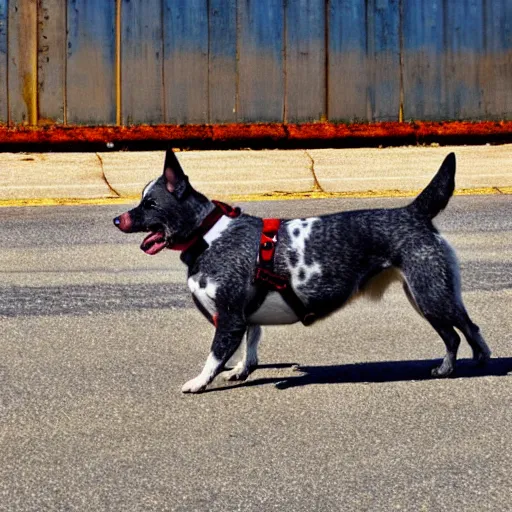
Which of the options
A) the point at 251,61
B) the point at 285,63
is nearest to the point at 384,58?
the point at 285,63

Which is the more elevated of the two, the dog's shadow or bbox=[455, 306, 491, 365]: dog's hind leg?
bbox=[455, 306, 491, 365]: dog's hind leg

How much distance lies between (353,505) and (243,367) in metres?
2.04

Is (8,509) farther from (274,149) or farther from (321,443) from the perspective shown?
(274,149)

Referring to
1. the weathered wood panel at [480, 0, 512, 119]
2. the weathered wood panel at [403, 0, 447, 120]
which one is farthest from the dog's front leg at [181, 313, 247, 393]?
the weathered wood panel at [480, 0, 512, 119]

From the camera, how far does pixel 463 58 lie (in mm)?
17016

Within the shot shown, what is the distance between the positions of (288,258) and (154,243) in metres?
0.73

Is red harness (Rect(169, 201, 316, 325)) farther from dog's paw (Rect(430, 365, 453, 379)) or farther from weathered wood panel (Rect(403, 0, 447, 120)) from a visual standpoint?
weathered wood panel (Rect(403, 0, 447, 120))

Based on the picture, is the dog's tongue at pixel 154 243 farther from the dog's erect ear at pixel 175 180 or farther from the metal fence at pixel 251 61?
the metal fence at pixel 251 61

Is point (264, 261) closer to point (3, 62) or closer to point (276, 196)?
point (276, 196)

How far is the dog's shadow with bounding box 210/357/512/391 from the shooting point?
26.0 feet

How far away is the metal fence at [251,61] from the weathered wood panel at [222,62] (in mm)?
12

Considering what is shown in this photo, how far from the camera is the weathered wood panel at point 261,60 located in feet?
54.5

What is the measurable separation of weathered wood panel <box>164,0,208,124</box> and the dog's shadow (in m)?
8.90

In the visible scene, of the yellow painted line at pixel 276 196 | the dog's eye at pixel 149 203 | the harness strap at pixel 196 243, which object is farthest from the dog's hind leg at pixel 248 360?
the yellow painted line at pixel 276 196
